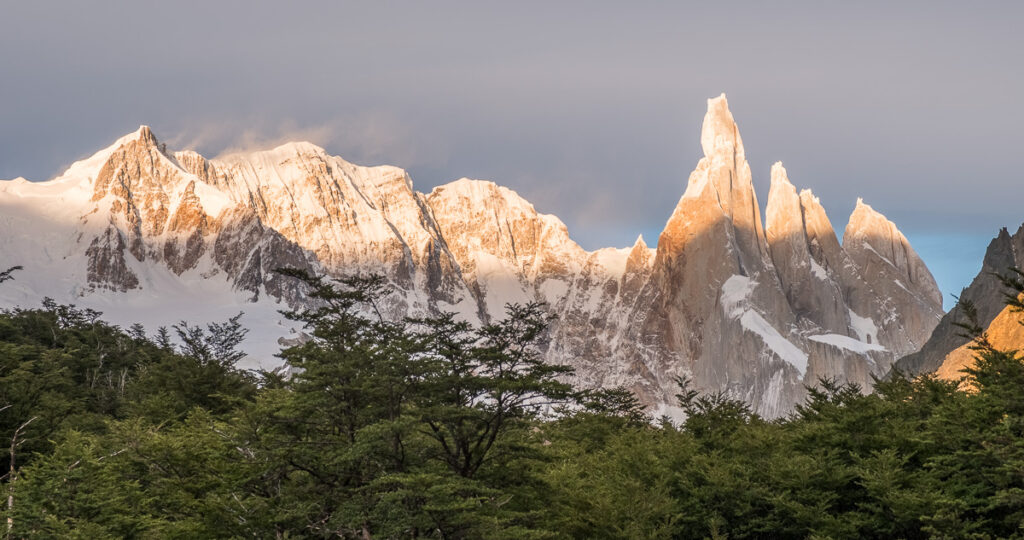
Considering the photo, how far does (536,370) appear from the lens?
25031mm

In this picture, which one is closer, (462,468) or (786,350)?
(462,468)

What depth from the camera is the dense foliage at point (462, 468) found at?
22625 mm

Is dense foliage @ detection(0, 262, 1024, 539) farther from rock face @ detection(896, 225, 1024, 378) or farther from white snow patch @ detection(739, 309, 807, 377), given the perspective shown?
white snow patch @ detection(739, 309, 807, 377)

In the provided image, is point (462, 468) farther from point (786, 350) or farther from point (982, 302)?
point (786, 350)

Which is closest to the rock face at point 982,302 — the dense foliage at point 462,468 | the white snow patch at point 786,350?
the dense foliage at point 462,468

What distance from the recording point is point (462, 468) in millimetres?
25156

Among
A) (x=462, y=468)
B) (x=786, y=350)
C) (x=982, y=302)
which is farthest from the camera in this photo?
(x=786, y=350)

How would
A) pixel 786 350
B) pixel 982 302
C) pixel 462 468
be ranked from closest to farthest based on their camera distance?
pixel 462 468
pixel 982 302
pixel 786 350

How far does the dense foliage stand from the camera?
22625 mm

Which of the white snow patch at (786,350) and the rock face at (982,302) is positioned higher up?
the white snow patch at (786,350)

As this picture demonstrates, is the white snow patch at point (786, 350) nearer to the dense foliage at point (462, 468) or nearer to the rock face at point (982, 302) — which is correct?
the rock face at point (982, 302)

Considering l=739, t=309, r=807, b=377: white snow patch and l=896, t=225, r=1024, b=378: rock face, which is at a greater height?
l=739, t=309, r=807, b=377: white snow patch

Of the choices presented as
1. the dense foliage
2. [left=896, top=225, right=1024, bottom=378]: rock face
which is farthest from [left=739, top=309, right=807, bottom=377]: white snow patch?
the dense foliage

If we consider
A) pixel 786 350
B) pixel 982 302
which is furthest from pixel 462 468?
pixel 786 350
